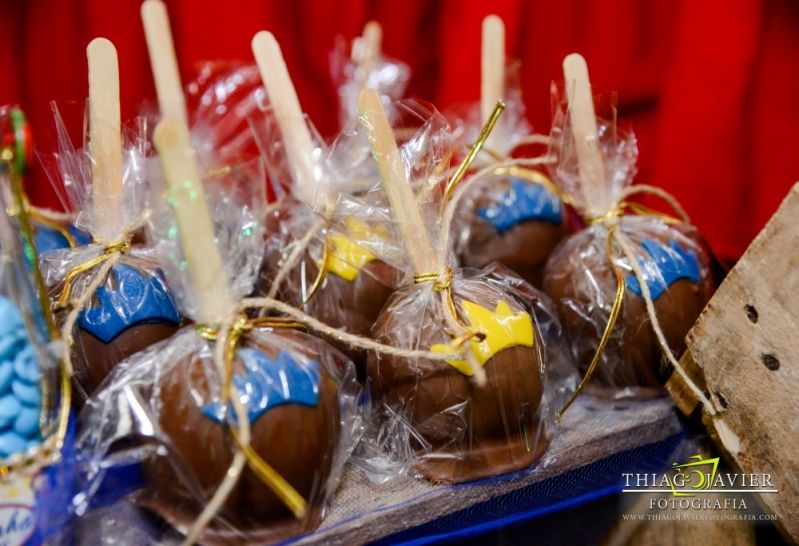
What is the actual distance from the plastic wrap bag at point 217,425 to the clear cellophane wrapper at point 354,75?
700 millimetres

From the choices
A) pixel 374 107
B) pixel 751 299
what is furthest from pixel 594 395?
pixel 374 107

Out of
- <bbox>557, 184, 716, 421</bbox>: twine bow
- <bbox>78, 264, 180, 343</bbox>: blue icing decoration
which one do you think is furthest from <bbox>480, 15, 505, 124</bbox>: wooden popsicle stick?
<bbox>78, 264, 180, 343</bbox>: blue icing decoration

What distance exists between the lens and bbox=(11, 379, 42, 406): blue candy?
0.74 metres

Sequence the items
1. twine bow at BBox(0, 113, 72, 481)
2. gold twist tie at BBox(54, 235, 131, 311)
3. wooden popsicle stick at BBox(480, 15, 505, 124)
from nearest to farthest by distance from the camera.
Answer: twine bow at BBox(0, 113, 72, 481) → gold twist tie at BBox(54, 235, 131, 311) → wooden popsicle stick at BBox(480, 15, 505, 124)

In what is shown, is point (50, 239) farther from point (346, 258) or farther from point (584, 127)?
point (584, 127)

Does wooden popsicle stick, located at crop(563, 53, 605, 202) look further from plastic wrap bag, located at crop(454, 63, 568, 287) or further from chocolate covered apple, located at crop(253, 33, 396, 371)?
chocolate covered apple, located at crop(253, 33, 396, 371)

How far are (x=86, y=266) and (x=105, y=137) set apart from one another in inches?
6.3

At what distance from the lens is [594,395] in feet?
3.61

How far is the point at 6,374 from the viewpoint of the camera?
0.73 meters

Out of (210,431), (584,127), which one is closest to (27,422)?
(210,431)

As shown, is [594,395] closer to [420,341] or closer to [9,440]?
[420,341]

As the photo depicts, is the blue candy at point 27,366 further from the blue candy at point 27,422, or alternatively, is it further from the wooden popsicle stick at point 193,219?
the wooden popsicle stick at point 193,219

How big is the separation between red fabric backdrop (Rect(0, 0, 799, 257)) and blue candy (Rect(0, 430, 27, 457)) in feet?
2.11

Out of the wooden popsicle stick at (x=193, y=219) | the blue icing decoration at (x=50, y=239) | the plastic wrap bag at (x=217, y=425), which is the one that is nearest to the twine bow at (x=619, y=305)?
the plastic wrap bag at (x=217, y=425)
